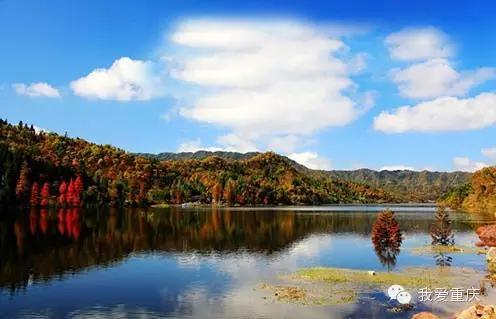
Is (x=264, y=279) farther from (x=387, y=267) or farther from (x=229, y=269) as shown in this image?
(x=387, y=267)

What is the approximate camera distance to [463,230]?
13512cm

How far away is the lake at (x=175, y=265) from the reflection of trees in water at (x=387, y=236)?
1.68 meters

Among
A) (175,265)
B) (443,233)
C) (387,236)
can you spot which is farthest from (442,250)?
(175,265)

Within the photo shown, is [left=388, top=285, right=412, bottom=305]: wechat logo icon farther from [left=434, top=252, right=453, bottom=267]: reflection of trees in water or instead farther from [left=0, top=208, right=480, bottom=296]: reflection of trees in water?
[left=0, top=208, right=480, bottom=296]: reflection of trees in water

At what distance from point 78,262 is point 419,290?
49.7 metres

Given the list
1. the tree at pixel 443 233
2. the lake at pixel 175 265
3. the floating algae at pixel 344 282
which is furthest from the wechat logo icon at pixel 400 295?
the tree at pixel 443 233

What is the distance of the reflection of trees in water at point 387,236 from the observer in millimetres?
96600

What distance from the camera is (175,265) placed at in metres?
78.2

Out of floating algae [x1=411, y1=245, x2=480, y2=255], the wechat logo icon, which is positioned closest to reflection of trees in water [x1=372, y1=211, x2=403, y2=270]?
floating algae [x1=411, y1=245, x2=480, y2=255]

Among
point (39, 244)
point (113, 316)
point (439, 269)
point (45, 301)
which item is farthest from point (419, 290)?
point (39, 244)

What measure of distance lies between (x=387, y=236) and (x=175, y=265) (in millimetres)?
45159

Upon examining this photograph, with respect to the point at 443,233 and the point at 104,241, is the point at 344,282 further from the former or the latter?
the point at 104,241

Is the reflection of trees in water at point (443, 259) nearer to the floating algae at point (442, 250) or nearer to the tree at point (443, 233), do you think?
the floating algae at point (442, 250)

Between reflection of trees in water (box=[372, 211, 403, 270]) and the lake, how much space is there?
5.51 feet
